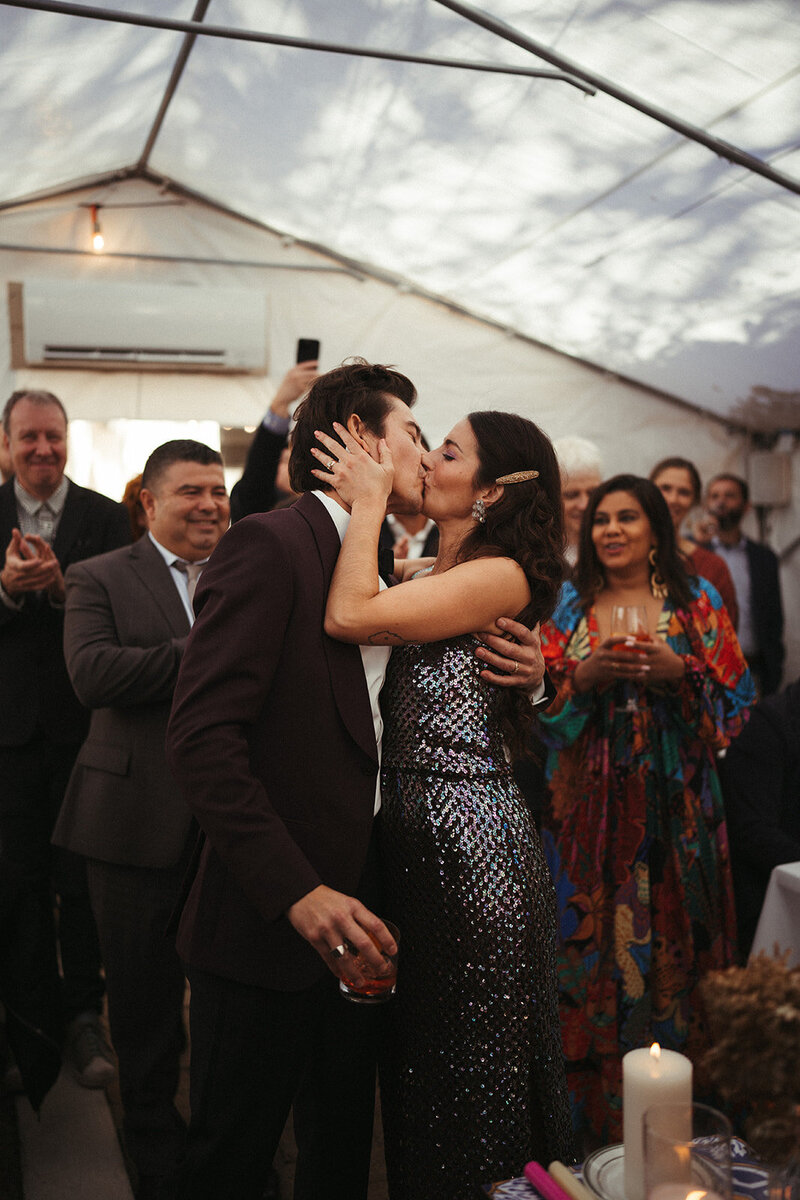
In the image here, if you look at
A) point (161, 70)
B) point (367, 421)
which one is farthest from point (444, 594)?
point (161, 70)

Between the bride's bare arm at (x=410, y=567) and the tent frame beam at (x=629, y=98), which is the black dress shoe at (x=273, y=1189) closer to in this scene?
the bride's bare arm at (x=410, y=567)

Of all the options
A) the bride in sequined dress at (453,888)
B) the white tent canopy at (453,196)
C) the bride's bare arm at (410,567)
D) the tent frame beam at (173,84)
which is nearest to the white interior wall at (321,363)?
the white tent canopy at (453,196)

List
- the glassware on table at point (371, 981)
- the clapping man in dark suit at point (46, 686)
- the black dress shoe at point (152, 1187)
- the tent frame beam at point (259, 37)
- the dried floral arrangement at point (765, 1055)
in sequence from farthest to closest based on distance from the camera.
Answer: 1. the tent frame beam at point (259, 37)
2. the clapping man in dark suit at point (46, 686)
3. the black dress shoe at point (152, 1187)
4. the glassware on table at point (371, 981)
5. the dried floral arrangement at point (765, 1055)

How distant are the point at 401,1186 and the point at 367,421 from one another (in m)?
1.12

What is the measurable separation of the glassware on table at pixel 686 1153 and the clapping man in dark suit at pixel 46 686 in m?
2.06

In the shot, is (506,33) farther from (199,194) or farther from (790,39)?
(199,194)

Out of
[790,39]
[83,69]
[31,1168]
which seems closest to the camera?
[31,1168]

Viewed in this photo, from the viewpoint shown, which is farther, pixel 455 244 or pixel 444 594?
pixel 455 244

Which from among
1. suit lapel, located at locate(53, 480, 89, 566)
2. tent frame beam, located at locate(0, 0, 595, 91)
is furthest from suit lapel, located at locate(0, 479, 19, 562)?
tent frame beam, located at locate(0, 0, 595, 91)

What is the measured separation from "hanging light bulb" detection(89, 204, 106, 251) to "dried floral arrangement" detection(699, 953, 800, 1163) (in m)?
6.08

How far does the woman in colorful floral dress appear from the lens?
7.97 feet

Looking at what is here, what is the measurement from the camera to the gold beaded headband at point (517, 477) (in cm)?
166

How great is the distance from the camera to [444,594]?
1498 mm

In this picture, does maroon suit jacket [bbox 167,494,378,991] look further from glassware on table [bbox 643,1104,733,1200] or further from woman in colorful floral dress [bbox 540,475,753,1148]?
woman in colorful floral dress [bbox 540,475,753,1148]
